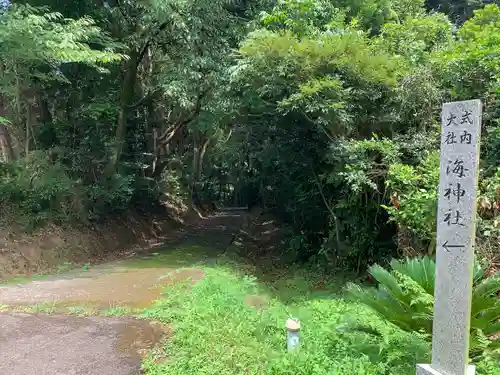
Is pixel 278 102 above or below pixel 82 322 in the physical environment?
above

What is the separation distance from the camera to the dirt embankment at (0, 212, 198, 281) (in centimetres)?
1015

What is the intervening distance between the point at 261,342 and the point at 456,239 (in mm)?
2534

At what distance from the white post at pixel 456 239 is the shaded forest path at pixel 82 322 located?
297cm

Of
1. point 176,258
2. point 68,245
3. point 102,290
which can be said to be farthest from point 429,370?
point 68,245

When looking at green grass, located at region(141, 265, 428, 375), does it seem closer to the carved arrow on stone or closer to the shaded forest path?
the shaded forest path

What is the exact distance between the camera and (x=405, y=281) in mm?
4164

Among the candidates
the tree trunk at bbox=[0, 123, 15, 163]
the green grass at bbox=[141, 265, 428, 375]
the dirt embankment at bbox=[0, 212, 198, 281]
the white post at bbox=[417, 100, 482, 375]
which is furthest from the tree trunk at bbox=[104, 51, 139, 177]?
the white post at bbox=[417, 100, 482, 375]

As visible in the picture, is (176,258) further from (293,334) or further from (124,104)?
(293,334)

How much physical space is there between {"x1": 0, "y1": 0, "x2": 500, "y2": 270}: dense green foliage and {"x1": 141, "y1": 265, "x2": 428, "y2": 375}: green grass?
2.55m

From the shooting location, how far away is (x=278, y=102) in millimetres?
8961

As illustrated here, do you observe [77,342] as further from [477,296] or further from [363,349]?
[477,296]

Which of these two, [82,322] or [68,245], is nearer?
[82,322]

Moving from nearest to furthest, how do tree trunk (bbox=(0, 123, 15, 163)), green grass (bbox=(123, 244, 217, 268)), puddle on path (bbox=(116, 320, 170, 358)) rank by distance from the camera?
puddle on path (bbox=(116, 320, 170, 358)) < green grass (bbox=(123, 244, 217, 268)) < tree trunk (bbox=(0, 123, 15, 163))

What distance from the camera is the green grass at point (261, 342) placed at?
395 cm
